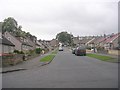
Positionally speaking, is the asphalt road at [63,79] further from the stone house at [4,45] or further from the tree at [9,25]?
the tree at [9,25]

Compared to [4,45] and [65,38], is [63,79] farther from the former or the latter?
[65,38]

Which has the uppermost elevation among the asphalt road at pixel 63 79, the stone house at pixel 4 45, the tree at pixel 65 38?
the tree at pixel 65 38

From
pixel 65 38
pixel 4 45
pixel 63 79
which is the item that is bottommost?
pixel 63 79

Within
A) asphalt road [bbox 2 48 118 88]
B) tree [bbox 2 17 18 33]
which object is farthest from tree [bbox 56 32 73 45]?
asphalt road [bbox 2 48 118 88]

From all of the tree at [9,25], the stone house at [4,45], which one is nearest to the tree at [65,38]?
the tree at [9,25]

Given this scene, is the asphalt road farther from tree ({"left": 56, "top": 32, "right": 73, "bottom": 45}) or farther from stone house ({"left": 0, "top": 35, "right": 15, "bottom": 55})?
tree ({"left": 56, "top": 32, "right": 73, "bottom": 45})

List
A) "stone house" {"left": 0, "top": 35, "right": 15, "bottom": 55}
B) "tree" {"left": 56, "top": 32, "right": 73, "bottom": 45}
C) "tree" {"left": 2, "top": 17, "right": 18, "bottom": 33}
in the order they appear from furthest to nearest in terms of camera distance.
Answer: "tree" {"left": 56, "top": 32, "right": 73, "bottom": 45} → "tree" {"left": 2, "top": 17, "right": 18, "bottom": 33} → "stone house" {"left": 0, "top": 35, "right": 15, "bottom": 55}

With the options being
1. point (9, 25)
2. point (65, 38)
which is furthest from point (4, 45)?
point (65, 38)

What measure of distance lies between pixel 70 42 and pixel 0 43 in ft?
450

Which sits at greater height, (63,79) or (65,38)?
(65,38)

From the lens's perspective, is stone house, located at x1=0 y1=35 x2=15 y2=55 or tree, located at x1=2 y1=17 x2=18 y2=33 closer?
stone house, located at x1=0 y1=35 x2=15 y2=55

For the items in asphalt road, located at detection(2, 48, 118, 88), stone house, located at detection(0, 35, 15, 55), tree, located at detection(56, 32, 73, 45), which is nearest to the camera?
asphalt road, located at detection(2, 48, 118, 88)

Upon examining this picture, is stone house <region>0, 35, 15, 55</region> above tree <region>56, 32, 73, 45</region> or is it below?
below

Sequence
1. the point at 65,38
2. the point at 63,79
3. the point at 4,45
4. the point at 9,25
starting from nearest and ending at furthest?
the point at 63,79, the point at 4,45, the point at 9,25, the point at 65,38
